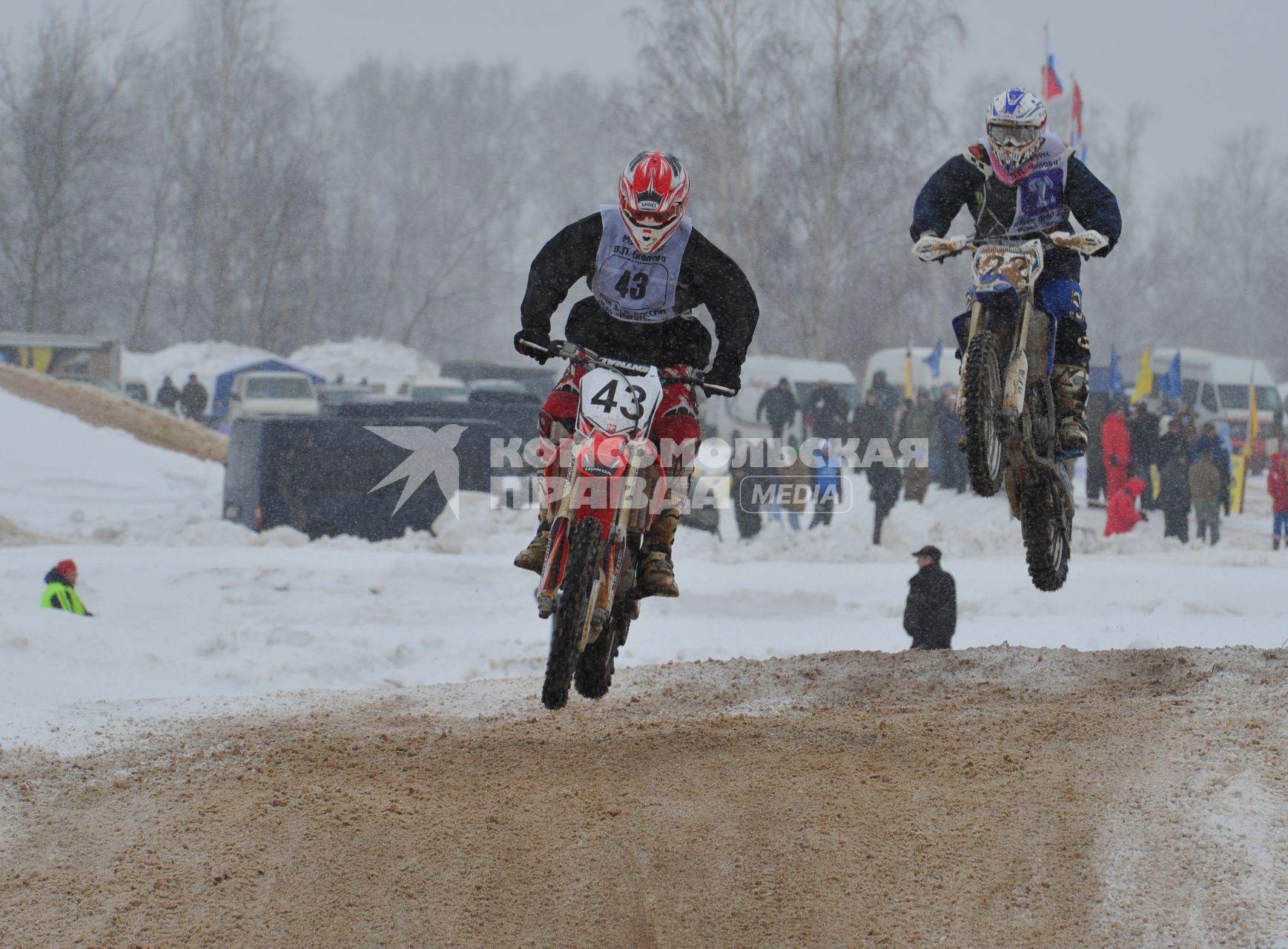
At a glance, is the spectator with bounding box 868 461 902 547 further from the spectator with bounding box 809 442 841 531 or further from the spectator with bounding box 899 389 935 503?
the spectator with bounding box 899 389 935 503

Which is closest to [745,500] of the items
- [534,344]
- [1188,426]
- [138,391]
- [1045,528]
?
[1188,426]

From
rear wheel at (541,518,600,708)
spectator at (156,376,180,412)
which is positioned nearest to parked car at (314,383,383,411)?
spectator at (156,376,180,412)

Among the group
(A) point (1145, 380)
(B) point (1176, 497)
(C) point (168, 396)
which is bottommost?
(B) point (1176, 497)

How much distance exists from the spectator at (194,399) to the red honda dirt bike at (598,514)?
3337 centimetres

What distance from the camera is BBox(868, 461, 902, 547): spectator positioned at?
19703mm

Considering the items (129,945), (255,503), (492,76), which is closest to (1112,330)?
(492,76)

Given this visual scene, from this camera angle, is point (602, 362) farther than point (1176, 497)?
No

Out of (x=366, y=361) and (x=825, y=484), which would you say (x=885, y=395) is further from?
(x=366, y=361)

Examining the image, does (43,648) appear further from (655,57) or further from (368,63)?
(368,63)

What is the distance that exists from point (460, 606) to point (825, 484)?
715cm

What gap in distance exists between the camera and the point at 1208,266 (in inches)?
3506

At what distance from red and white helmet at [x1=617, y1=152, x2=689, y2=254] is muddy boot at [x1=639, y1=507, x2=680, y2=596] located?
1.43 meters

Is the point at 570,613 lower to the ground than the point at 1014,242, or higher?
lower

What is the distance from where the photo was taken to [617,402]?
21.9 feet
